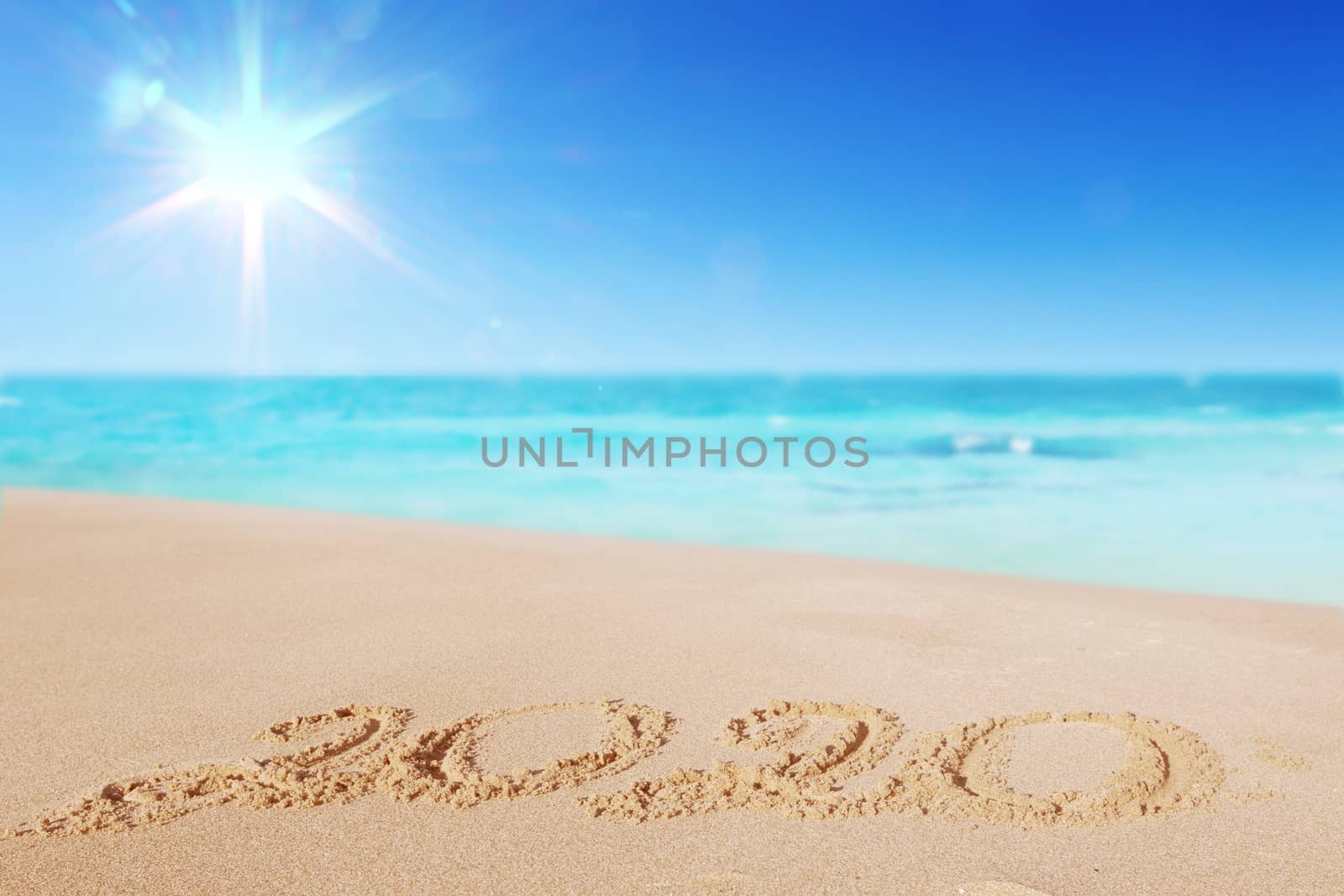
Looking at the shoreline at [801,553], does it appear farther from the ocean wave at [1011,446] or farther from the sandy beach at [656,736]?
the ocean wave at [1011,446]

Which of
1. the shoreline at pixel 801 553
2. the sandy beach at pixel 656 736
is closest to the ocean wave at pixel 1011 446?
the shoreline at pixel 801 553

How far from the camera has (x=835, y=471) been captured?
12719 mm

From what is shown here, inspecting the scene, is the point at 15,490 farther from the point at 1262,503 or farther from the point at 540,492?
the point at 1262,503

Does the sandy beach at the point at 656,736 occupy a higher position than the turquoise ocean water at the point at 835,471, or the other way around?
the turquoise ocean water at the point at 835,471

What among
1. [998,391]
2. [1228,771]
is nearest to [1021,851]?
[1228,771]

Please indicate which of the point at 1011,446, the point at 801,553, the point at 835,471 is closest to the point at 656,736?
the point at 801,553

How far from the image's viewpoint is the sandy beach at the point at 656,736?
1913 mm

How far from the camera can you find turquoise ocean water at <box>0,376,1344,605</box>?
22.2ft

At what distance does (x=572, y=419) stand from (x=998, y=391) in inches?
Answer: 756

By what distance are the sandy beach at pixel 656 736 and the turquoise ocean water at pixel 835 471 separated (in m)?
2.48

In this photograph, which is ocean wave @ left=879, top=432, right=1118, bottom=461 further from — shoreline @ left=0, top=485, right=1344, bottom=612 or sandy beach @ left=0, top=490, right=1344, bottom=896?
sandy beach @ left=0, top=490, right=1344, bottom=896

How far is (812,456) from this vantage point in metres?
15.3

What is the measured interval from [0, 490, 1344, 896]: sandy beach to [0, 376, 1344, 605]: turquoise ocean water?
2.48m

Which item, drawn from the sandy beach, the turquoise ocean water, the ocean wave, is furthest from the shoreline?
the ocean wave
